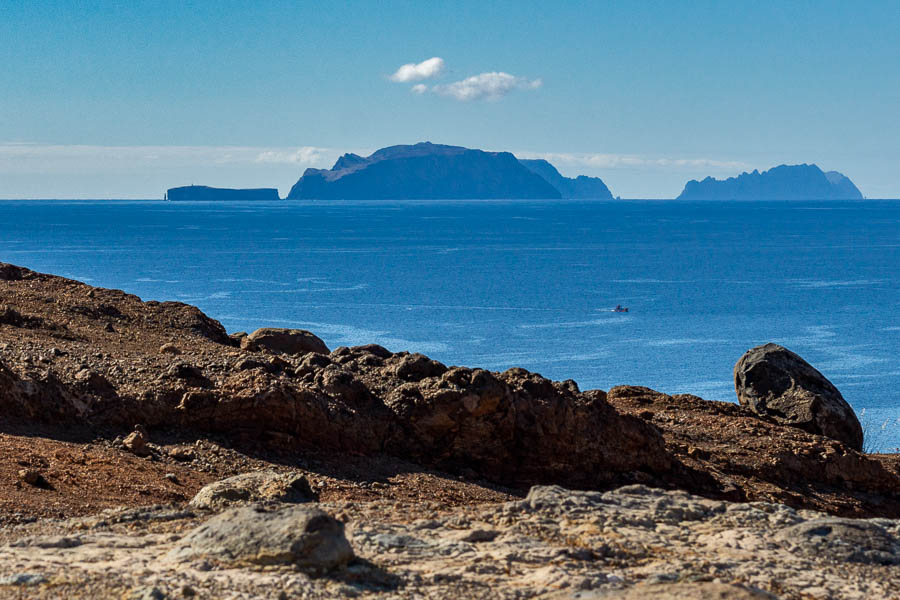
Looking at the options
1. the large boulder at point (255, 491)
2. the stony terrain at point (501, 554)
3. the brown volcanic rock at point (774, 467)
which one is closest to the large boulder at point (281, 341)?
the brown volcanic rock at point (774, 467)

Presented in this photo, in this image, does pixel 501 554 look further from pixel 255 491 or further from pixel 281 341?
pixel 281 341

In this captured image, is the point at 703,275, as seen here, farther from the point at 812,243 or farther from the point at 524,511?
the point at 524,511

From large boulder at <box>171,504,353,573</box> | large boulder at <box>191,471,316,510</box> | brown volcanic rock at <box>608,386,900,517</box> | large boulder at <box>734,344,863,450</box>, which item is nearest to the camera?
large boulder at <box>171,504,353,573</box>

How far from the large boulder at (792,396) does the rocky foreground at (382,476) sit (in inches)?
1.8

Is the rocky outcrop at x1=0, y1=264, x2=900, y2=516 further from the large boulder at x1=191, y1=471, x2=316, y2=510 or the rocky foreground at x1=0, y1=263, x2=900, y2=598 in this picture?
the large boulder at x1=191, y1=471, x2=316, y2=510

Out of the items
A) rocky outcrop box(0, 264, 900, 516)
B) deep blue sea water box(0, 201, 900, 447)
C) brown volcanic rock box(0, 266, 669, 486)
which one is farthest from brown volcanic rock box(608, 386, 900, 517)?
deep blue sea water box(0, 201, 900, 447)

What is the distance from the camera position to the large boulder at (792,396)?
21641 millimetres

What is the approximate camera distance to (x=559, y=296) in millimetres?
90875

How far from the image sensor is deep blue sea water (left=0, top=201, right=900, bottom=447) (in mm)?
61938

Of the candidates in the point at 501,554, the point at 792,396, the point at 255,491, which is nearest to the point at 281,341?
the point at 792,396

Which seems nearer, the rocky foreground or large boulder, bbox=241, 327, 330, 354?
the rocky foreground

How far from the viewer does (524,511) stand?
8805mm

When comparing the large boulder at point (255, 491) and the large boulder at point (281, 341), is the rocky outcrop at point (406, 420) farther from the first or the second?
the large boulder at point (281, 341)

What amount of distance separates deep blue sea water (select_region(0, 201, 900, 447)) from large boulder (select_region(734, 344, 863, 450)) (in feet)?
79.6
